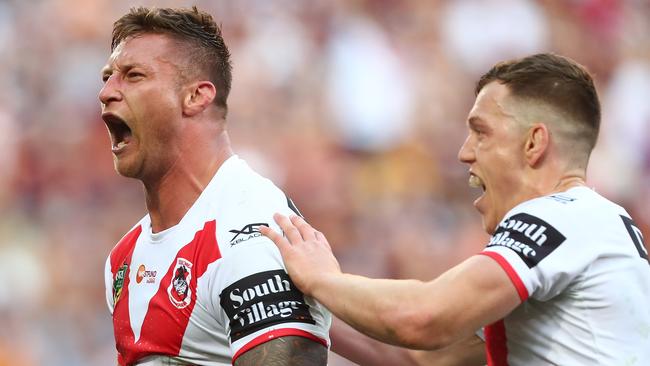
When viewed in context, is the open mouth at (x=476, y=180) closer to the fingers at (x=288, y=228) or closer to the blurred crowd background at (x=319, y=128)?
the fingers at (x=288, y=228)

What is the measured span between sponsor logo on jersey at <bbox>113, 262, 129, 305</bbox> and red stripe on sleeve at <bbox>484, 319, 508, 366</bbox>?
1.39 meters

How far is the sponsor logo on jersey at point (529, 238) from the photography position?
3303 millimetres

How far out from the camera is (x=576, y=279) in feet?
11.1

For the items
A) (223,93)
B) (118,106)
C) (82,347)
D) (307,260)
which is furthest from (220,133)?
(82,347)

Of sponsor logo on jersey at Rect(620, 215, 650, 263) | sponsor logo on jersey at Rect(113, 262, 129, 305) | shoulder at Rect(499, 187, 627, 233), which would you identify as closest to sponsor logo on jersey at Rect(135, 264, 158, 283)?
sponsor logo on jersey at Rect(113, 262, 129, 305)

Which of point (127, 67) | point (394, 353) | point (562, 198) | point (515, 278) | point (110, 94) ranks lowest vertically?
point (394, 353)

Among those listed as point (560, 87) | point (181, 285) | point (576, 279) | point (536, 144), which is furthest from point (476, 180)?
point (181, 285)

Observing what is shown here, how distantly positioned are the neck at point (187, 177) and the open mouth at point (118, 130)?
18 centimetres

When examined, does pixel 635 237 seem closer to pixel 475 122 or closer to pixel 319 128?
pixel 475 122

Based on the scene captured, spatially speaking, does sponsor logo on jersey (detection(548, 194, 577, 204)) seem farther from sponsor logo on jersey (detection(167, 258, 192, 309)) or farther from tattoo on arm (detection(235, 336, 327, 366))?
sponsor logo on jersey (detection(167, 258, 192, 309))

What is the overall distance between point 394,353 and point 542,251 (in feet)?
4.06

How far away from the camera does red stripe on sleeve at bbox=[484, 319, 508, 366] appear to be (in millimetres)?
3660

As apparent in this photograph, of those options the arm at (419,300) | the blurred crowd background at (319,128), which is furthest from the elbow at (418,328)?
the blurred crowd background at (319,128)

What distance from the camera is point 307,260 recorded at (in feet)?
11.9
